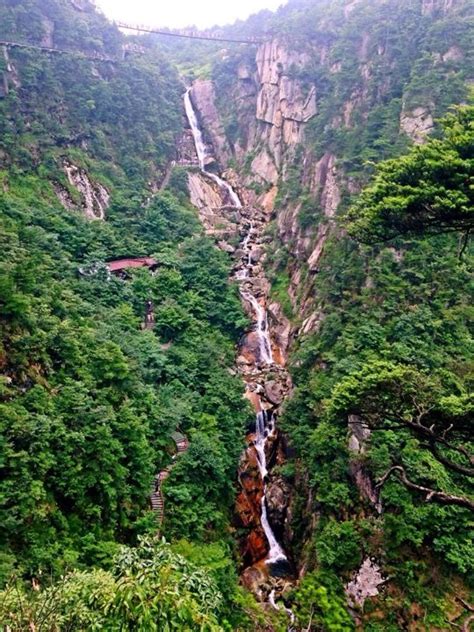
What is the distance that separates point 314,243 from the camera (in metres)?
27.2

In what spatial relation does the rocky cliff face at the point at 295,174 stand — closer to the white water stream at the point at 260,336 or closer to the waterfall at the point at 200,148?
the white water stream at the point at 260,336

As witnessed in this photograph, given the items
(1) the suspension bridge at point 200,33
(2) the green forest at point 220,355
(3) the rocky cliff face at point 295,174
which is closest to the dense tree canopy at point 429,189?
(2) the green forest at point 220,355

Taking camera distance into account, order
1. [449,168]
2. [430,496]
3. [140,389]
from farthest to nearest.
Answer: [140,389] → [449,168] → [430,496]

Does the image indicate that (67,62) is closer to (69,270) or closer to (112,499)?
(69,270)

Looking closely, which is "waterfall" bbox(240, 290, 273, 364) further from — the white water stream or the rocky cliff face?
the rocky cliff face

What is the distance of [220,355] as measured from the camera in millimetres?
23359

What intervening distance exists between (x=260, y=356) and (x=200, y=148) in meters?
26.3

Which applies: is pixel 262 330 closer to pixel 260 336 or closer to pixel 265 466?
pixel 260 336

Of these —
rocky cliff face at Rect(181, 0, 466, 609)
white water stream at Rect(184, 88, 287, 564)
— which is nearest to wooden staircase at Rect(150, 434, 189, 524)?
rocky cliff face at Rect(181, 0, 466, 609)

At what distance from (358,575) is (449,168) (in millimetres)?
12415

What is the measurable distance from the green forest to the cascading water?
93 cm

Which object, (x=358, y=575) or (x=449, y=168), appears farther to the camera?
(x=358, y=575)

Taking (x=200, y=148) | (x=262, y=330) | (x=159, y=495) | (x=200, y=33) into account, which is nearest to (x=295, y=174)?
(x=262, y=330)

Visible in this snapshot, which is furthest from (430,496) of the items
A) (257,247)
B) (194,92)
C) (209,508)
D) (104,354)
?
(194,92)
